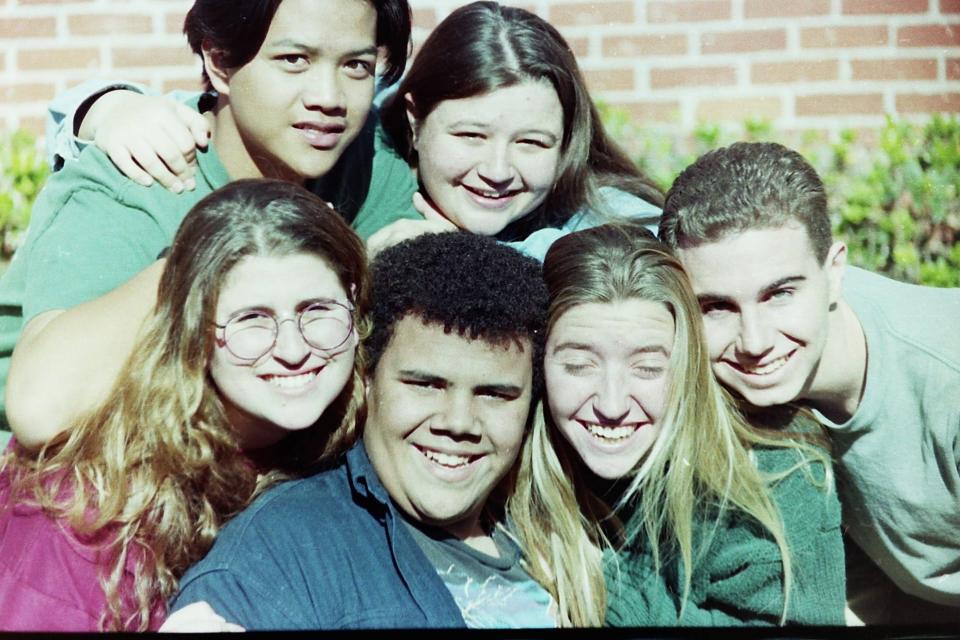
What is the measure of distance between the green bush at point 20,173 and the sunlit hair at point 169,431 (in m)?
0.43

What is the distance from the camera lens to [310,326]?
249 centimetres

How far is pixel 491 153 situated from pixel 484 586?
36.5 inches

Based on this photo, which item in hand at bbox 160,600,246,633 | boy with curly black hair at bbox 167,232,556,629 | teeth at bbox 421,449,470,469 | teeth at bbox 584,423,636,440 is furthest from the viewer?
teeth at bbox 584,423,636,440

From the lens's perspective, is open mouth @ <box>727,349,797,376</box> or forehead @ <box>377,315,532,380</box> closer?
forehead @ <box>377,315,532,380</box>

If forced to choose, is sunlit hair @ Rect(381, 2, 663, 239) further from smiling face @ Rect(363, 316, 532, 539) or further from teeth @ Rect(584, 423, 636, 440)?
teeth @ Rect(584, 423, 636, 440)

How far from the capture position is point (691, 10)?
269 centimetres

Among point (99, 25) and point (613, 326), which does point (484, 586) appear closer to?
point (613, 326)

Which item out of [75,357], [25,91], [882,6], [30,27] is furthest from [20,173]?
[882,6]

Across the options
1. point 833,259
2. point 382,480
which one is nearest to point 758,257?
point 833,259

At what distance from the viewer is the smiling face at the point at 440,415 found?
8.43 ft

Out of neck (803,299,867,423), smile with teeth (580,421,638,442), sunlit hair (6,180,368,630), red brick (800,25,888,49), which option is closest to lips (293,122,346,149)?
sunlit hair (6,180,368,630)

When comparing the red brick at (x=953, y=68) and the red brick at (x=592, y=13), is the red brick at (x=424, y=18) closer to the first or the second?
the red brick at (x=592, y=13)

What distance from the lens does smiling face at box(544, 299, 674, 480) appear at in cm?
266

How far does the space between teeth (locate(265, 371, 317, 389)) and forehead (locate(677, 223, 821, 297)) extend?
2.85 ft
